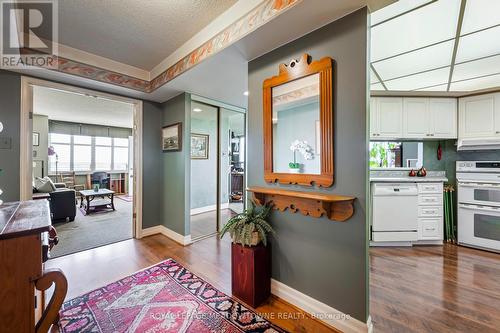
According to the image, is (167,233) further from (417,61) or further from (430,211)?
(417,61)

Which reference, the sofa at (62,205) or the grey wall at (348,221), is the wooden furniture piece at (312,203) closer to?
the grey wall at (348,221)

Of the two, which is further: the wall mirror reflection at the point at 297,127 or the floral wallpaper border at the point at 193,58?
the wall mirror reflection at the point at 297,127

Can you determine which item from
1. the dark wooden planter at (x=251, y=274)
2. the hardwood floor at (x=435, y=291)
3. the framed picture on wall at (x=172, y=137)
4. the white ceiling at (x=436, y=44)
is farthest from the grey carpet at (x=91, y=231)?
the white ceiling at (x=436, y=44)

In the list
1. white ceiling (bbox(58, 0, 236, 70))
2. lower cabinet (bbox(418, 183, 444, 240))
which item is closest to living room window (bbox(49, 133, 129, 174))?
white ceiling (bbox(58, 0, 236, 70))

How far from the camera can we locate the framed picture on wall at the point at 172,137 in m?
3.22

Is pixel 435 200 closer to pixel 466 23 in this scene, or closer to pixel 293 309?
pixel 466 23

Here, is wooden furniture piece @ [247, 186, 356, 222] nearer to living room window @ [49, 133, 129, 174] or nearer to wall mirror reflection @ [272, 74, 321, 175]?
wall mirror reflection @ [272, 74, 321, 175]

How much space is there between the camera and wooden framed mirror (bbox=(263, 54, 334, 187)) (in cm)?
162

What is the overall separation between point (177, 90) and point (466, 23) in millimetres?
3208

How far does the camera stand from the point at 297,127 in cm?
187

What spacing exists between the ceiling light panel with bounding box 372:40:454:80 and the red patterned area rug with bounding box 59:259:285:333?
10.2ft

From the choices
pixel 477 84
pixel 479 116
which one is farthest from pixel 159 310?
pixel 477 84

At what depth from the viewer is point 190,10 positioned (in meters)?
1.84

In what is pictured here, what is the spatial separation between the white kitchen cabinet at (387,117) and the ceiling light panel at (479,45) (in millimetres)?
973
